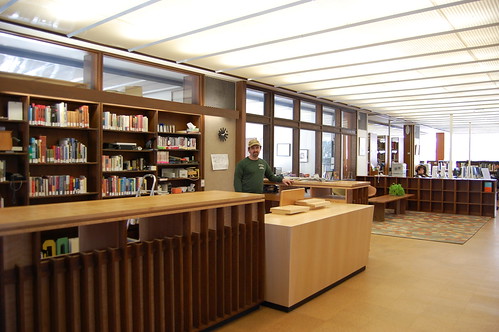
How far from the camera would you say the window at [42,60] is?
18.1ft

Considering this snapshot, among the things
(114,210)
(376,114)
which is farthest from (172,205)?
(376,114)

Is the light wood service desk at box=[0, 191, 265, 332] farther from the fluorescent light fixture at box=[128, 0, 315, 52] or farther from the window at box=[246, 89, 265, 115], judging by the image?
the window at box=[246, 89, 265, 115]

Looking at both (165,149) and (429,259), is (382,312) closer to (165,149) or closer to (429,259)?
(429,259)

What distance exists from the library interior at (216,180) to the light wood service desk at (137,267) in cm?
1

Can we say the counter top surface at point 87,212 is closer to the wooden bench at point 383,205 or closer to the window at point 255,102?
the window at point 255,102

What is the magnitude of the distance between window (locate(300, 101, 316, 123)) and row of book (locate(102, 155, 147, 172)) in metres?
5.89

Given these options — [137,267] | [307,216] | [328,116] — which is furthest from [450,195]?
[137,267]

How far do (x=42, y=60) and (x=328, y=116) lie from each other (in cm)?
856

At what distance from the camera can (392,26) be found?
5.18 meters

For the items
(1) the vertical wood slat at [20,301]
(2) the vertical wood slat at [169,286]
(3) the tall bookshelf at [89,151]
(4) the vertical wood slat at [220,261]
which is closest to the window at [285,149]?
(3) the tall bookshelf at [89,151]

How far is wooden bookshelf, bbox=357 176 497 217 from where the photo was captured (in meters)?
10.5

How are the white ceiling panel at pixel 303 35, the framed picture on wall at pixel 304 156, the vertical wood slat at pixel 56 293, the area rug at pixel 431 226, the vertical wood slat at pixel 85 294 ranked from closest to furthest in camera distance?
the vertical wood slat at pixel 56 293 → the vertical wood slat at pixel 85 294 → the white ceiling panel at pixel 303 35 → the area rug at pixel 431 226 → the framed picture on wall at pixel 304 156

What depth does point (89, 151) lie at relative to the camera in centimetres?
615

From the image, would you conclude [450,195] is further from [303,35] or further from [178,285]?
[178,285]
